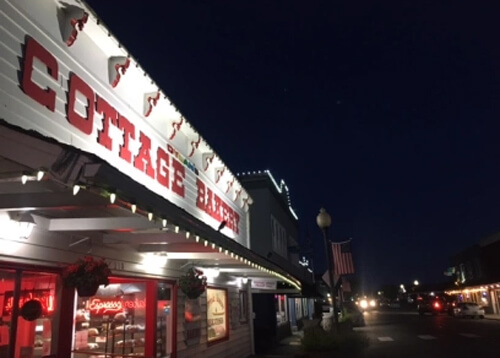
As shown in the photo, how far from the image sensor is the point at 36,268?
6.23 metres

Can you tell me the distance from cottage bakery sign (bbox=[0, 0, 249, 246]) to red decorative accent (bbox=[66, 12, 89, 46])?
1 centimetres

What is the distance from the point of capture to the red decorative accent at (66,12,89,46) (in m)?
7.01

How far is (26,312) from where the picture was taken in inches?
235

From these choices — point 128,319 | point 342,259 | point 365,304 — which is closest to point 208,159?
point 128,319

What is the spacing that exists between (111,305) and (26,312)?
5070mm

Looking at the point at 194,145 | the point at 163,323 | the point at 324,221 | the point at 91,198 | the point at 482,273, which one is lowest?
the point at 163,323

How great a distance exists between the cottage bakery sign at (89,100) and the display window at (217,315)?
3.03 meters

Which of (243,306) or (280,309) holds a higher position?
(243,306)

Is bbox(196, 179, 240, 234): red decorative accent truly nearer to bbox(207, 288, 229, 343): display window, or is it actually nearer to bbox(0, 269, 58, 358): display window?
bbox(207, 288, 229, 343): display window

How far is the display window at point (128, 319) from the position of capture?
982 centimetres

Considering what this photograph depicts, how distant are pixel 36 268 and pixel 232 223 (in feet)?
33.8

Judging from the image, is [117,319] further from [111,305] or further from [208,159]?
[208,159]

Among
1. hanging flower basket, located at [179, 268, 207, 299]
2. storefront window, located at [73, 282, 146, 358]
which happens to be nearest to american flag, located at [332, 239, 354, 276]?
hanging flower basket, located at [179, 268, 207, 299]

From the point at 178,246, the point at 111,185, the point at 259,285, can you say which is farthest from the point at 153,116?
the point at 259,285
